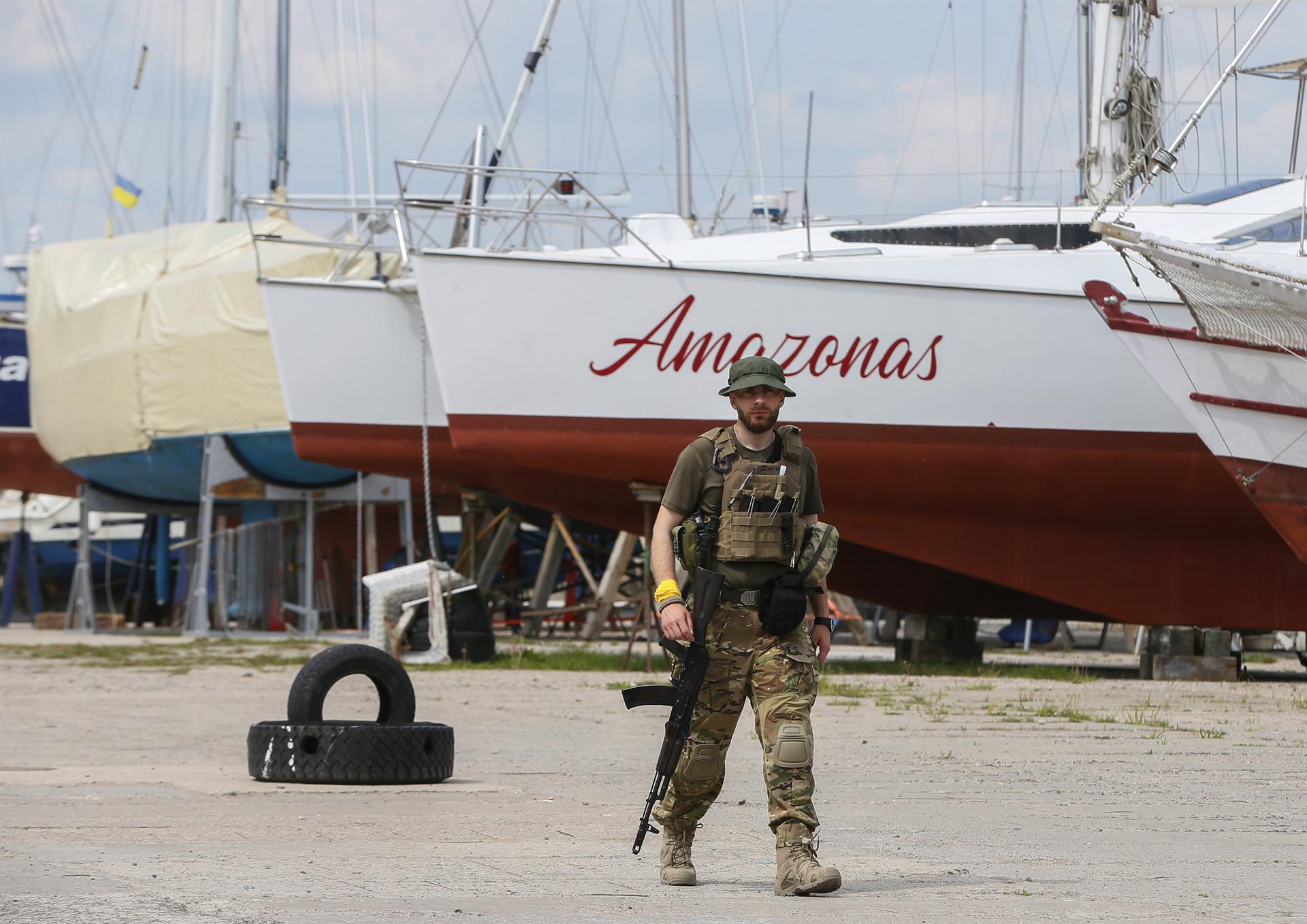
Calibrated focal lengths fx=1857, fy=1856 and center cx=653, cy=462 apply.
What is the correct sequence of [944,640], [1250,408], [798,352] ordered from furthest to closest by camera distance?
[944,640]
[798,352]
[1250,408]

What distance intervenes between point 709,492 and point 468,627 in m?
11.9

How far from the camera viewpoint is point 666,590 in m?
5.70

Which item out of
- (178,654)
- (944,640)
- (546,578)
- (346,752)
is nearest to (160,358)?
(546,578)

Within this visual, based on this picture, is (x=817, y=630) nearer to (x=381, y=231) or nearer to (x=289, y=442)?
(x=381, y=231)

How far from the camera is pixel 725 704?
578 centimetres

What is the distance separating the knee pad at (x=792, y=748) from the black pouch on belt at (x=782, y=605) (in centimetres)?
31

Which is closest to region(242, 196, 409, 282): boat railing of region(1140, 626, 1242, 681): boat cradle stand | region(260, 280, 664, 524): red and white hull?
region(260, 280, 664, 524): red and white hull

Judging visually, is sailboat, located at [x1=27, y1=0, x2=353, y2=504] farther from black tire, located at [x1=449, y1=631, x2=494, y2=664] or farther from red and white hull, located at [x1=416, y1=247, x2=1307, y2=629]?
red and white hull, located at [x1=416, y1=247, x2=1307, y2=629]

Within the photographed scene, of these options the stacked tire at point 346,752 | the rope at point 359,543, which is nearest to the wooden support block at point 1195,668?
the stacked tire at point 346,752

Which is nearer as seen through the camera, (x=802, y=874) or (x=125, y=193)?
(x=802, y=874)

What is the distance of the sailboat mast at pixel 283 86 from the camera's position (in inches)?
1204

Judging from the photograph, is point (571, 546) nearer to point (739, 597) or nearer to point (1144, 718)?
point (1144, 718)

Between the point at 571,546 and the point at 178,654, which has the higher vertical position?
the point at 571,546

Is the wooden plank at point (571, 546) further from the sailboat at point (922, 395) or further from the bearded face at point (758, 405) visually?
the bearded face at point (758, 405)
